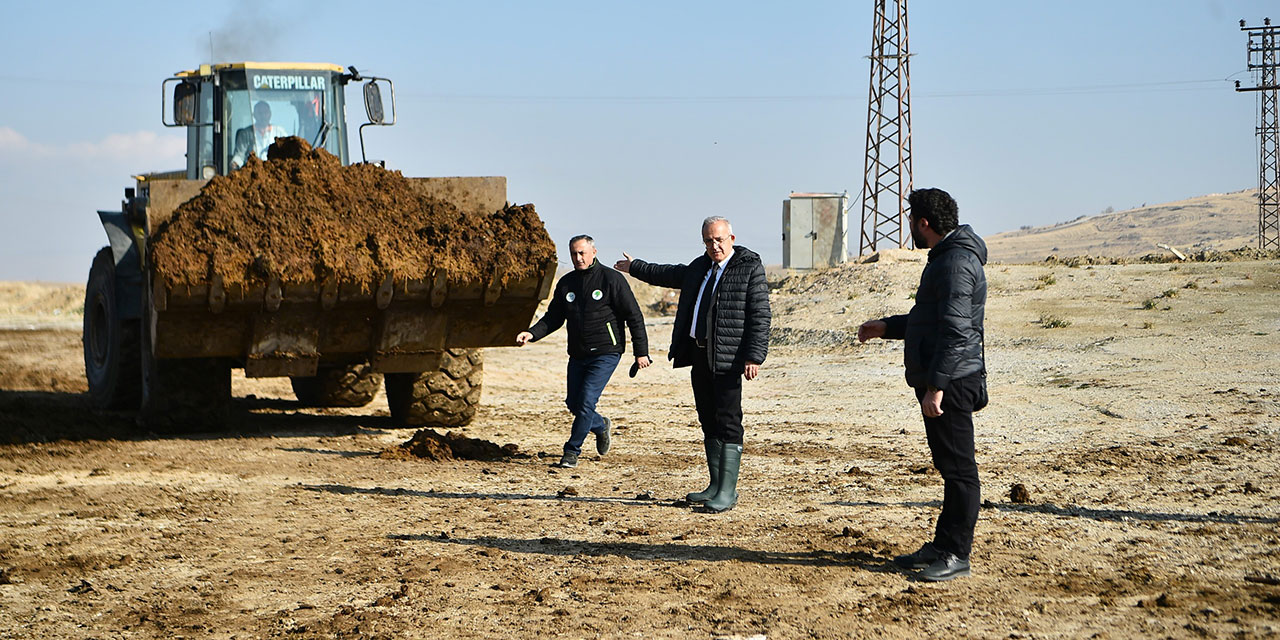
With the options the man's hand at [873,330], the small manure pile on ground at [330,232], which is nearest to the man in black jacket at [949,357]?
the man's hand at [873,330]

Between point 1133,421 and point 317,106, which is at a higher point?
point 317,106

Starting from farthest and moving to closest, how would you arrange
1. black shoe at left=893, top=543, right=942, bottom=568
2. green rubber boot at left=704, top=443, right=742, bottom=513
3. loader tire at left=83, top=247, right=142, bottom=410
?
loader tire at left=83, top=247, right=142, bottom=410 < green rubber boot at left=704, top=443, right=742, bottom=513 < black shoe at left=893, top=543, right=942, bottom=568

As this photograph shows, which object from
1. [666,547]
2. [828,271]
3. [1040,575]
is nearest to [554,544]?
[666,547]

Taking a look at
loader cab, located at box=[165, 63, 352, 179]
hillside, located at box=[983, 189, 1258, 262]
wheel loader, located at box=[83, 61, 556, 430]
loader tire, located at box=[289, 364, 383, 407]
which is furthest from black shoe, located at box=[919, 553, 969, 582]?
hillside, located at box=[983, 189, 1258, 262]

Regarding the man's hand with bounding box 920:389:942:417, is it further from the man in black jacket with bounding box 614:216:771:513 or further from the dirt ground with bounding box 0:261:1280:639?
the man in black jacket with bounding box 614:216:771:513

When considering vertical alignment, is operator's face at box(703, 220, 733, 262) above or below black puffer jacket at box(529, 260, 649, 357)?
above

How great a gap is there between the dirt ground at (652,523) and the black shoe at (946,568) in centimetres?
6

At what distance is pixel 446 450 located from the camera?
9.49m

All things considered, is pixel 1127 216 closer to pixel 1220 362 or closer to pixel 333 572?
pixel 1220 362

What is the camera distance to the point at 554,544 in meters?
6.40

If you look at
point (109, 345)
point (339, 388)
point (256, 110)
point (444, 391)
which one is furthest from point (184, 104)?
point (444, 391)

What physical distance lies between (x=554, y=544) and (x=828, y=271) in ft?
74.0

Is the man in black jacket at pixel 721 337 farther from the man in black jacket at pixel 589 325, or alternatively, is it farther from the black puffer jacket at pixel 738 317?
the man in black jacket at pixel 589 325

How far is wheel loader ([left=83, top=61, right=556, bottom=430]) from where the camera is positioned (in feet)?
28.7
